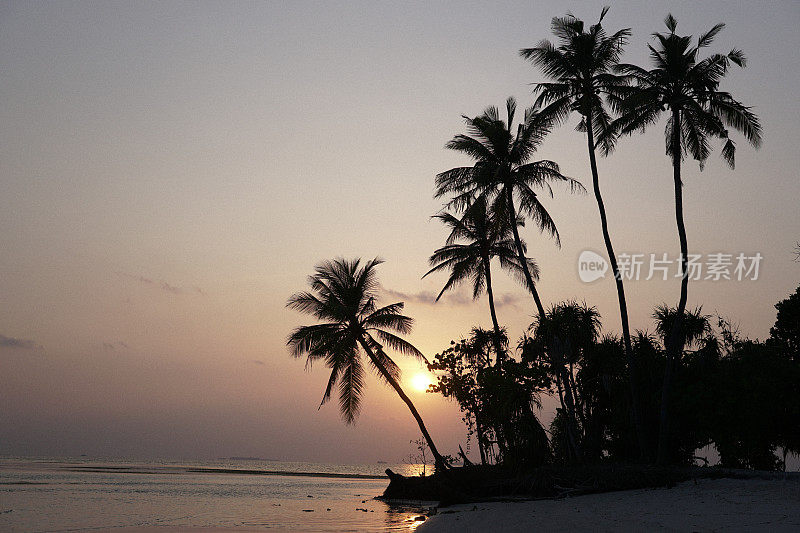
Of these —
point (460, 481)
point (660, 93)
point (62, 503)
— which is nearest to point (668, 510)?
point (460, 481)

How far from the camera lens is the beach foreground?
13.4m

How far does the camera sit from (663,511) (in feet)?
52.9

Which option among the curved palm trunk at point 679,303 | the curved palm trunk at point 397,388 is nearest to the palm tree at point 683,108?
the curved palm trunk at point 679,303

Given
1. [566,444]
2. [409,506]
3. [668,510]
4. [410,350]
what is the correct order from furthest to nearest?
[410,350] → [566,444] → [409,506] → [668,510]

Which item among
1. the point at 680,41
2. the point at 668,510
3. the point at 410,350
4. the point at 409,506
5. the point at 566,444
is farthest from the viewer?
the point at 410,350

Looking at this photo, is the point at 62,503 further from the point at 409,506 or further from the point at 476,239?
the point at 476,239

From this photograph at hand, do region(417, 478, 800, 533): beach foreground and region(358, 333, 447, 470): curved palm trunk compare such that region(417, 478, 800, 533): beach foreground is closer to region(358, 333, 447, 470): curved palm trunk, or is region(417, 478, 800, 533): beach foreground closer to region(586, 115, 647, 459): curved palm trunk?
region(586, 115, 647, 459): curved palm trunk

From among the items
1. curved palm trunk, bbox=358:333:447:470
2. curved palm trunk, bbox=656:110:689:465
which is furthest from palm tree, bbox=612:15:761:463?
curved palm trunk, bbox=358:333:447:470

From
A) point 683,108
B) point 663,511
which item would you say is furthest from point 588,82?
point 663,511

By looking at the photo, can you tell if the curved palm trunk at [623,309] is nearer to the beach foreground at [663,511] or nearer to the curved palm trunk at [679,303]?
the curved palm trunk at [679,303]

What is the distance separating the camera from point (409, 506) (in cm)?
2938

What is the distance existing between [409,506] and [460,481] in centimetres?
302

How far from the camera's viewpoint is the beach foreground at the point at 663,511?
1344cm

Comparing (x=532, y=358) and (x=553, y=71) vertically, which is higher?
(x=553, y=71)
